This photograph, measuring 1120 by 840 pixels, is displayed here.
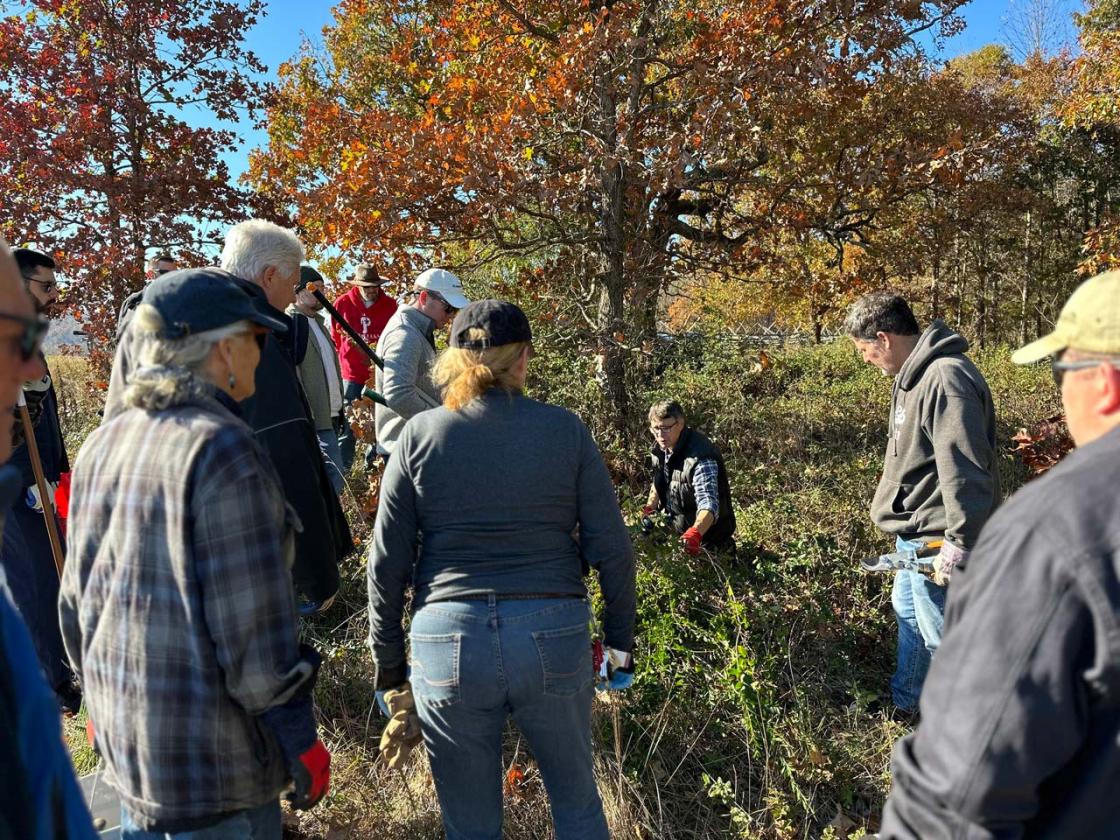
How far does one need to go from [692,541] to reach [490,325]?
7.77 ft

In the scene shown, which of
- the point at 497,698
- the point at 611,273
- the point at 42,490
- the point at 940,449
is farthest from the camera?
the point at 611,273

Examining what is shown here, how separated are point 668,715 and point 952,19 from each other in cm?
816

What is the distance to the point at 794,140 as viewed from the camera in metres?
7.79

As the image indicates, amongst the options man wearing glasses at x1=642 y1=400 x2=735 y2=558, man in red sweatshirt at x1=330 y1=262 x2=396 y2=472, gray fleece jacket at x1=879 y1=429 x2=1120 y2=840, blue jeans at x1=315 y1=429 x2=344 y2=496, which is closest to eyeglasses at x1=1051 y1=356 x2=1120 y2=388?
gray fleece jacket at x1=879 y1=429 x2=1120 y2=840

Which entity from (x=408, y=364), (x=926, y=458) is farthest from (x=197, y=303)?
(x=926, y=458)

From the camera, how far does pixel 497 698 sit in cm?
212

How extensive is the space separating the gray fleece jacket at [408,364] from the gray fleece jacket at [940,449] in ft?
7.61

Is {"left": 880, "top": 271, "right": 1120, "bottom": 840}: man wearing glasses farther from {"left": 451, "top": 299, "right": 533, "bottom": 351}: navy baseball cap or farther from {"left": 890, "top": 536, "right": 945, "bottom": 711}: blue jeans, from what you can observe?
{"left": 890, "top": 536, "right": 945, "bottom": 711}: blue jeans

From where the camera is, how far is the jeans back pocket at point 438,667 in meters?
2.13

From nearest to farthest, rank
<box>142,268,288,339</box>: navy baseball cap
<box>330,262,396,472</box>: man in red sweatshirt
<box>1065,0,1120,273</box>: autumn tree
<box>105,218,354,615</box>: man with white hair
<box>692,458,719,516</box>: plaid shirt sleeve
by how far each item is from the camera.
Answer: <box>142,268,288,339</box>: navy baseball cap < <box>105,218,354,615</box>: man with white hair < <box>692,458,719,516</box>: plaid shirt sleeve < <box>330,262,396,472</box>: man in red sweatshirt < <box>1065,0,1120,273</box>: autumn tree

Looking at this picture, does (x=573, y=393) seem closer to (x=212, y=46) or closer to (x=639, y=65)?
(x=639, y=65)

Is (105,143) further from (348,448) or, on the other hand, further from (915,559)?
(915,559)

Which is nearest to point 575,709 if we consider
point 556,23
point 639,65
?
point 639,65

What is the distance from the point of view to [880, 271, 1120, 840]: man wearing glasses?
112 centimetres
